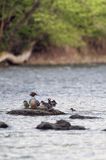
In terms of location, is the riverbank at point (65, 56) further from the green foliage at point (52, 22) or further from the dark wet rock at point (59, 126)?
the dark wet rock at point (59, 126)

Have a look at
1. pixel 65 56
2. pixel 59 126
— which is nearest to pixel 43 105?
pixel 59 126

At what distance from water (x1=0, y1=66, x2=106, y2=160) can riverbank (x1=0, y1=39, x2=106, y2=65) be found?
16.8 metres

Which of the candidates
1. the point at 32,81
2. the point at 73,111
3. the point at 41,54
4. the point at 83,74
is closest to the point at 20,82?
the point at 32,81

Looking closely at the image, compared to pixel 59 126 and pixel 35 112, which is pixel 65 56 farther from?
pixel 59 126

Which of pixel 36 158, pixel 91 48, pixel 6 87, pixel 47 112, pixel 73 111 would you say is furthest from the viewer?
pixel 91 48

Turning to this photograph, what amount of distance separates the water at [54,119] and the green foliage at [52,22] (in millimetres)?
15993

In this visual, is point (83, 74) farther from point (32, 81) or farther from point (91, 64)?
point (91, 64)

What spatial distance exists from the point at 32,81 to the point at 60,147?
47.0 meters

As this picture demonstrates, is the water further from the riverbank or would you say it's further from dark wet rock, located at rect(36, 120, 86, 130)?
the riverbank

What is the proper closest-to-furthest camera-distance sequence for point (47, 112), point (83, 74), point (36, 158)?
point (36, 158) < point (47, 112) < point (83, 74)

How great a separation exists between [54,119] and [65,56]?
77.4 meters

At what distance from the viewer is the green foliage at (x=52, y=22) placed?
352ft

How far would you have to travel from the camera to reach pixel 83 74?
9544cm

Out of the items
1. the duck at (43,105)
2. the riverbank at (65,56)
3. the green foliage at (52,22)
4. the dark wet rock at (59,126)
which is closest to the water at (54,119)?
the dark wet rock at (59,126)
